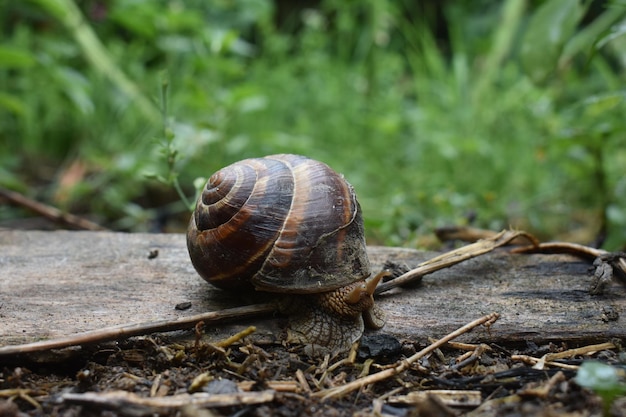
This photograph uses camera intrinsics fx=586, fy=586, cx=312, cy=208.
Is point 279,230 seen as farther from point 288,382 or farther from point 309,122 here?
point 309,122

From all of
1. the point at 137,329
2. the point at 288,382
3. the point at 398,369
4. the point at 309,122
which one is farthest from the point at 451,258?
the point at 309,122

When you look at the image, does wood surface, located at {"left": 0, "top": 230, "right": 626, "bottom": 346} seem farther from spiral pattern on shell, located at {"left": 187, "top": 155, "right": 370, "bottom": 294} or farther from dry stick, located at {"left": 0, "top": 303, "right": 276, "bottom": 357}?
spiral pattern on shell, located at {"left": 187, "top": 155, "right": 370, "bottom": 294}

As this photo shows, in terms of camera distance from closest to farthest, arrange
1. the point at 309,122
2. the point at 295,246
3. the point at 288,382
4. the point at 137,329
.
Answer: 1. the point at 288,382
2. the point at 137,329
3. the point at 295,246
4. the point at 309,122

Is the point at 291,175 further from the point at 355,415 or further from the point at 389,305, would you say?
the point at 355,415

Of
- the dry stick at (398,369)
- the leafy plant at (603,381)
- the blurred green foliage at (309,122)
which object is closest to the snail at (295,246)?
the dry stick at (398,369)

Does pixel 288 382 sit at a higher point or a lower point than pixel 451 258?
lower

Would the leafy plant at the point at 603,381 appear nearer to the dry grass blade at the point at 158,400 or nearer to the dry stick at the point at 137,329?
the dry grass blade at the point at 158,400

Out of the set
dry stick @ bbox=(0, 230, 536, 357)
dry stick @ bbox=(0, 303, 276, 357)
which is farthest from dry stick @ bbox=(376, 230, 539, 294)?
dry stick @ bbox=(0, 303, 276, 357)
